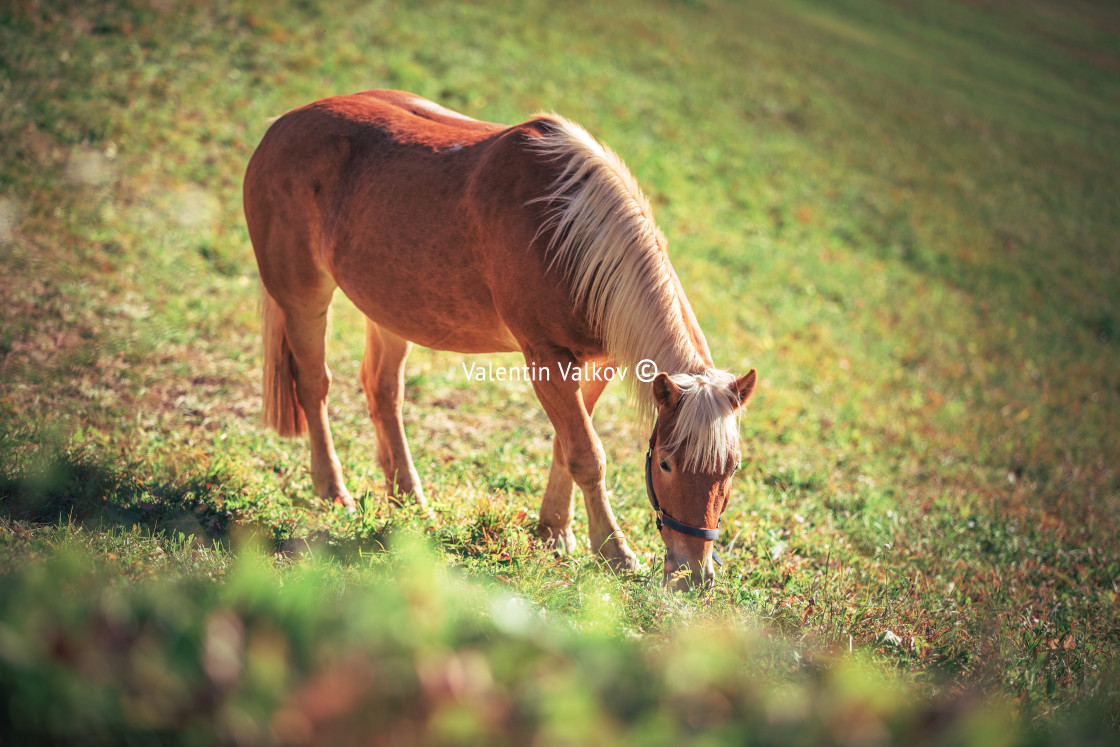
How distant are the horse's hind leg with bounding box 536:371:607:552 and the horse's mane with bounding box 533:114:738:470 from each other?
30.7 inches

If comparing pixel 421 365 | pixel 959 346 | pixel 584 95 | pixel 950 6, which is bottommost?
pixel 421 365

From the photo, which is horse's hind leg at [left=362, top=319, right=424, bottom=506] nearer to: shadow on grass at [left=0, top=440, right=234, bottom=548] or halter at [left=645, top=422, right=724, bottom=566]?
shadow on grass at [left=0, top=440, right=234, bottom=548]

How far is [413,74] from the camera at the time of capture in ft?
41.1

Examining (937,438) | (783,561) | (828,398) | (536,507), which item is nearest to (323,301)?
(536,507)

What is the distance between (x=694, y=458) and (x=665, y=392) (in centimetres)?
33

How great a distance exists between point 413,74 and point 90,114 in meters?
5.55

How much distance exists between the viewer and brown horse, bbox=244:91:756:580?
320 centimetres

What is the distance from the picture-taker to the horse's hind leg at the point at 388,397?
4.64 meters

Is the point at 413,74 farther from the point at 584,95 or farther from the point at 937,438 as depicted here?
the point at 937,438

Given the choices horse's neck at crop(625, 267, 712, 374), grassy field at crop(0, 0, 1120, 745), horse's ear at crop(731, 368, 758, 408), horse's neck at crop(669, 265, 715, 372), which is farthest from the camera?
horse's neck at crop(669, 265, 715, 372)

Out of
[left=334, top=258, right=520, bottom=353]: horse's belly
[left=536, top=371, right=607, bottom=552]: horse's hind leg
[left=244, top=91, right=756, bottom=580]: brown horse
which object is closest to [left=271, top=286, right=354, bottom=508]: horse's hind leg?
→ [left=244, top=91, right=756, bottom=580]: brown horse

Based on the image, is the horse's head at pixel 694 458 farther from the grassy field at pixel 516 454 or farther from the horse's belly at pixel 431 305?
the horse's belly at pixel 431 305

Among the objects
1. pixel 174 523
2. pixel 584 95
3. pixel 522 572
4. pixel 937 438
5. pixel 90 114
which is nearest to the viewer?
pixel 522 572

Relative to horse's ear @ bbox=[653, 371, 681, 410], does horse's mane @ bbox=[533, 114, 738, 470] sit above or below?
above
